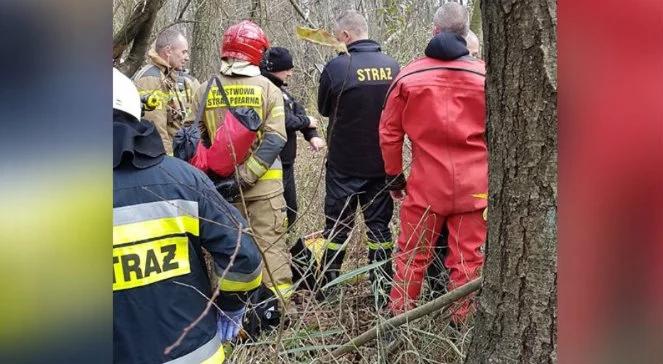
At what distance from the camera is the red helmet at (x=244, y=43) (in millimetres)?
3656

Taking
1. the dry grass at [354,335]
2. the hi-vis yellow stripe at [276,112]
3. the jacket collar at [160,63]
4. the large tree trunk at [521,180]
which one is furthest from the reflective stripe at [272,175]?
the large tree trunk at [521,180]

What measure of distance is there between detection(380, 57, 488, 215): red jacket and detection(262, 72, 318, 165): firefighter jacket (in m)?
1.09

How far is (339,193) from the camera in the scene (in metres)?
4.17

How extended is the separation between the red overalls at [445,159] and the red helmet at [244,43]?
0.88m

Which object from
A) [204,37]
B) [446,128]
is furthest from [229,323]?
[204,37]

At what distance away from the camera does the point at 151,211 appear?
70.1 inches

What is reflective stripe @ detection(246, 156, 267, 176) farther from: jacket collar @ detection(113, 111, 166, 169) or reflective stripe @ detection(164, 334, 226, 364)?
jacket collar @ detection(113, 111, 166, 169)

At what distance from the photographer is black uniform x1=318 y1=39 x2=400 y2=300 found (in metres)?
3.97

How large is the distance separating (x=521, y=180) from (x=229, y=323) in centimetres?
129

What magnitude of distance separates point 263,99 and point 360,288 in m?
1.35

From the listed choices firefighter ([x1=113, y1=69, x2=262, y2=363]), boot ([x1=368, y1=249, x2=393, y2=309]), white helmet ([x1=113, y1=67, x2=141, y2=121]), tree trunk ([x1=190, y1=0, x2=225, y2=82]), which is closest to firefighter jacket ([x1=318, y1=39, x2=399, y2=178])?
boot ([x1=368, y1=249, x2=393, y2=309])

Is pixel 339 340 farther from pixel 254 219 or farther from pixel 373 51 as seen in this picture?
pixel 373 51
